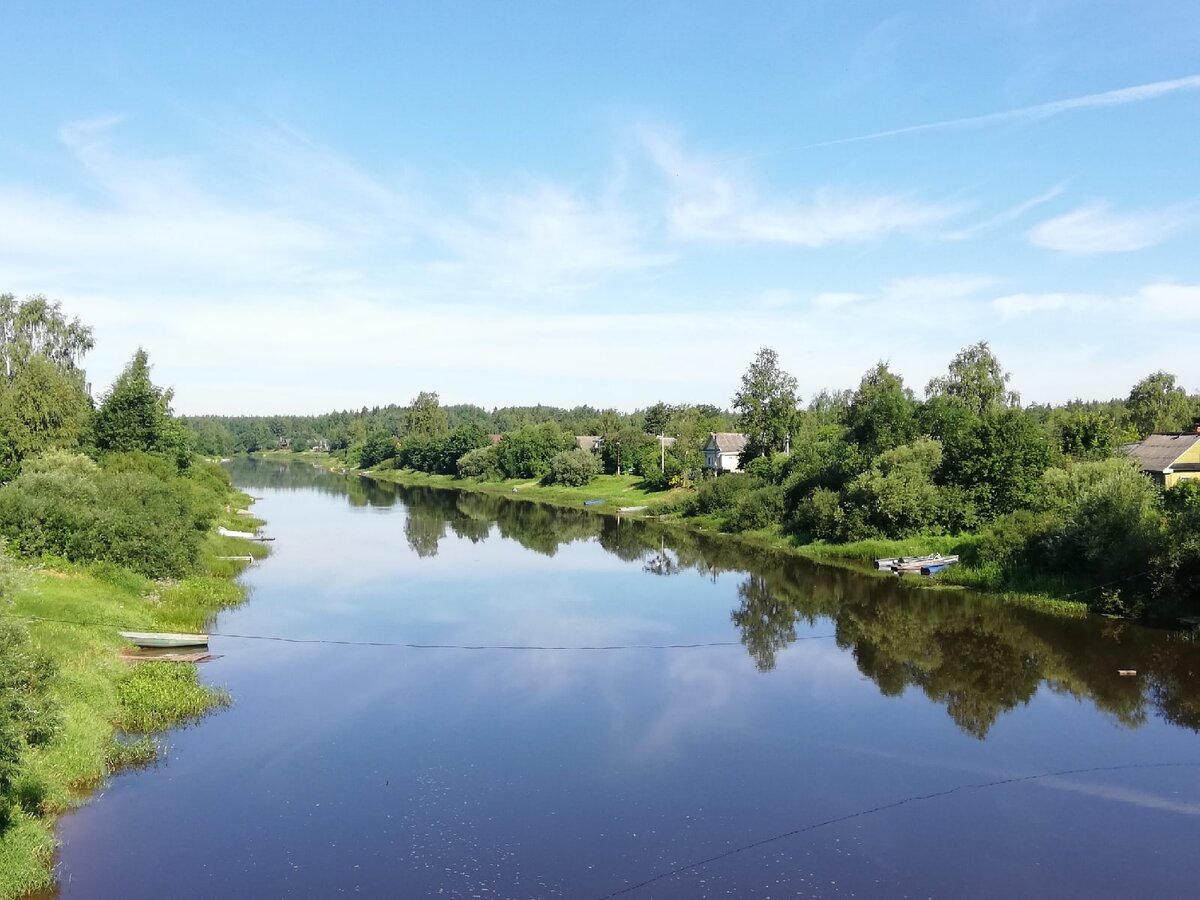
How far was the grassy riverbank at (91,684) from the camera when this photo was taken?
16297 millimetres

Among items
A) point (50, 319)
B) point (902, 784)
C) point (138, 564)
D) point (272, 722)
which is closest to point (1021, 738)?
point (902, 784)

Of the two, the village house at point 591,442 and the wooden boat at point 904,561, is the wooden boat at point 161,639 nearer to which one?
the wooden boat at point 904,561

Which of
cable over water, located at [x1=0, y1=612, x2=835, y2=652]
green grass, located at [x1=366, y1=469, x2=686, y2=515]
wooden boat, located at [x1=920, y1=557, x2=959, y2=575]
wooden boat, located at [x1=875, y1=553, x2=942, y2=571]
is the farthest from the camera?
green grass, located at [x1=366, y1=469, x2=686, y2=515]

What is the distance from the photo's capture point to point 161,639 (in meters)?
29.4

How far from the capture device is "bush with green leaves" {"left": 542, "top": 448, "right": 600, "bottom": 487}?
104 m

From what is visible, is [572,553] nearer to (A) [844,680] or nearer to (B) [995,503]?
(B) [995,503]

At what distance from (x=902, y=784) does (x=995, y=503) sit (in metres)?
32.3

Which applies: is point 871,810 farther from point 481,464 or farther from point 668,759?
point 481,464

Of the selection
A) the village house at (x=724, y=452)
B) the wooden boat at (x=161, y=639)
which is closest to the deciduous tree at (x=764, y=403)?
the village house at (x=724, y=452)

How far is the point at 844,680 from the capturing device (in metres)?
29.1

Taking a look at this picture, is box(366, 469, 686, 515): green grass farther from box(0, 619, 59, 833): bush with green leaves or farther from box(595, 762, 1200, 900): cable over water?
box(0, 619, 59, 833): bush with green leaves

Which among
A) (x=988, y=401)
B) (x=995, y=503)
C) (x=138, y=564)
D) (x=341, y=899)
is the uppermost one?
(x=988, y=401)

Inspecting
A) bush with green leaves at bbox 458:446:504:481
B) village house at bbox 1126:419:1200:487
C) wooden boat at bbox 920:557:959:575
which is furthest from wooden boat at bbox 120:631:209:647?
bush with green leaves at bbox 458:446:504:481

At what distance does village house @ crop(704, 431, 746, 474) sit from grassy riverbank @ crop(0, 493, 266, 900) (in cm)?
5832
